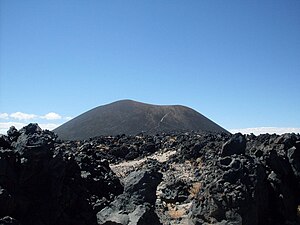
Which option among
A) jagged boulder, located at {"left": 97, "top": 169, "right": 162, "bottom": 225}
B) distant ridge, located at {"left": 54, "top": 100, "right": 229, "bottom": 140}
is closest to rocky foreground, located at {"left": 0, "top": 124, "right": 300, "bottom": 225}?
jagged boulder, located at {"left": 97, "top": 169, "right": 162, "bottom": 225}

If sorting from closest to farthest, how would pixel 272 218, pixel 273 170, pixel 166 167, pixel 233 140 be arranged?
pixel 272 218, pixel 273 170, pixel 233 140, pixel 166 167

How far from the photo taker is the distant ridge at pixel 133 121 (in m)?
84.6

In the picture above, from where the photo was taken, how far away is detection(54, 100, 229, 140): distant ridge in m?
84.6

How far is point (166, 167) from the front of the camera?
2755 centimetres

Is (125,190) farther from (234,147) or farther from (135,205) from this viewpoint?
(234,147)

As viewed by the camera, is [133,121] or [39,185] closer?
[39,185]

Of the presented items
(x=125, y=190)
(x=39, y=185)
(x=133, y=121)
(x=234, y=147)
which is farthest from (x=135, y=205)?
(x=133, y=121)

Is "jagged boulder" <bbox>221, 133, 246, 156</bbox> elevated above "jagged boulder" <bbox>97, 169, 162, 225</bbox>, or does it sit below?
above

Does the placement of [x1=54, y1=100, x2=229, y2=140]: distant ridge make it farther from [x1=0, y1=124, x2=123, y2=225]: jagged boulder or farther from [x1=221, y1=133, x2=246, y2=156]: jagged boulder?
[x1=0, y1=124, x2=123, y2=225]: jagged boulder

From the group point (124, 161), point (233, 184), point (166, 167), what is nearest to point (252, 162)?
point (233, 184)

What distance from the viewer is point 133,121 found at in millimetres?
91875

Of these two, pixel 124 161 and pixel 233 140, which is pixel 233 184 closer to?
pixel 233 140

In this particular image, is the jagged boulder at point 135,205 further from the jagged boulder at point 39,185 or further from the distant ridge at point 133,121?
the distant ridge at point 133,121

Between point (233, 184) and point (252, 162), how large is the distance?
1782 mm
